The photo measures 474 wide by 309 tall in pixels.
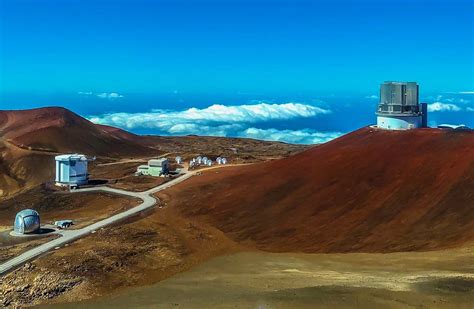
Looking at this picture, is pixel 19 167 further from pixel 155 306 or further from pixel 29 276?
pixel 155 306

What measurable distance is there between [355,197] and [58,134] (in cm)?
6951

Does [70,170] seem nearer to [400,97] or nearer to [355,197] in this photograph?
[355,197]

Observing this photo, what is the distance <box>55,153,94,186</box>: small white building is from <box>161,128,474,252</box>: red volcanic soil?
13019 millimetres

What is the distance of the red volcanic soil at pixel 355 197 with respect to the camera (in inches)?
1651

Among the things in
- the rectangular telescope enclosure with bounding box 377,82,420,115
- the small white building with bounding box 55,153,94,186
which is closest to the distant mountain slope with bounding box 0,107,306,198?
the small white building with bounding box 55,153,94,186

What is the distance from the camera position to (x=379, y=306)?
84.1ft

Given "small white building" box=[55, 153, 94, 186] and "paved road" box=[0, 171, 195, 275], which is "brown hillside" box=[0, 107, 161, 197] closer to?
"small white building" box=[55, 153, 94, 186]

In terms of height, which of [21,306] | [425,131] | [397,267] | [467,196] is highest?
[425,131]

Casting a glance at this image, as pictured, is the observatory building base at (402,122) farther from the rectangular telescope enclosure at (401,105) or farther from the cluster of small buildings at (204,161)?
the cluster of small buildings at (204,161)

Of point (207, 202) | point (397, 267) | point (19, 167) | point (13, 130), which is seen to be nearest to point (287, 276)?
point (397, 267)

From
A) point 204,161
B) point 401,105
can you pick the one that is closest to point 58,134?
point 204,161

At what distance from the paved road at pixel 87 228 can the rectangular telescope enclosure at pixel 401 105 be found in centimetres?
2594

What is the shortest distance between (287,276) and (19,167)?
221ft

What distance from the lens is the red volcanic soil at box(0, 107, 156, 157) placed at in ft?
326
